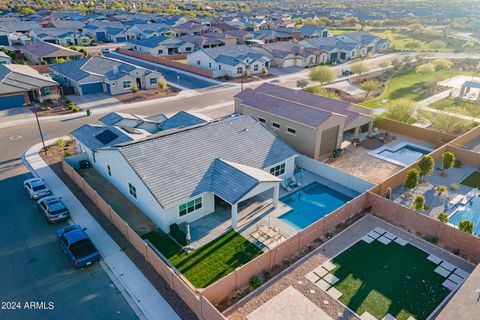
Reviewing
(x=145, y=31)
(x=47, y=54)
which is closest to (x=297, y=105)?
(x=47, y=54)

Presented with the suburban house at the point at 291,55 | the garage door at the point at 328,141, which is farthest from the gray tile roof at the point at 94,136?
the suburban house at the point at 291,55

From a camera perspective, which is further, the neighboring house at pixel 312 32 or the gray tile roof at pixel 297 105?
the neighboring house at pixel 312 32

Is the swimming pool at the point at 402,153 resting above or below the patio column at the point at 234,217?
below

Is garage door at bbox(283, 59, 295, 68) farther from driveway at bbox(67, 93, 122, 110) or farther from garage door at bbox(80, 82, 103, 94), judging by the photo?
garage door at bbox(80, 82, 103, 94)

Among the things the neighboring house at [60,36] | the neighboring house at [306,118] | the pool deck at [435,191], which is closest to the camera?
the pool deck at [435,191]

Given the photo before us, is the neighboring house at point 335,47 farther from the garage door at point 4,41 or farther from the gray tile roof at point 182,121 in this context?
the garage door at point 4,41

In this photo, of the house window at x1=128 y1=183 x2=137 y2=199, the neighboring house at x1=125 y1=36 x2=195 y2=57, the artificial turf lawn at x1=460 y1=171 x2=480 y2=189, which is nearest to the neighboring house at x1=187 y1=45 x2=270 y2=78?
the neighboring house at x1=125 y1=36 x2=195 y2=57

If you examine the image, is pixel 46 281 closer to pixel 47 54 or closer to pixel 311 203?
pixel 311 203
